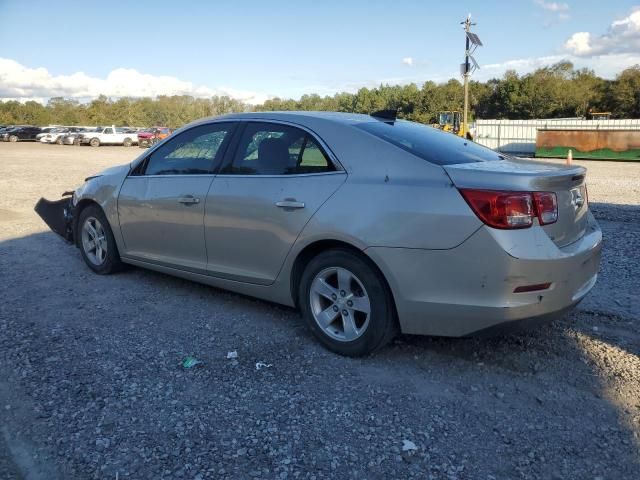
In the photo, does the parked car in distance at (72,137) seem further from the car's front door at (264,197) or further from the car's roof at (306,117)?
the car's front door at (264,197)

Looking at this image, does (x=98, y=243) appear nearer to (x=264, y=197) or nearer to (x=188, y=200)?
(x=188, y=200)

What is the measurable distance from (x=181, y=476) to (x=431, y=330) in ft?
5.62

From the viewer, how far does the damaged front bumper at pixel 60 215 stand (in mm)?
6606

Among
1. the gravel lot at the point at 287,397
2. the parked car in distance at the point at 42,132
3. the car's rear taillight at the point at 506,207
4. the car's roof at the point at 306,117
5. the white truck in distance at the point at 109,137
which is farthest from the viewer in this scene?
the parked car in distance at the point at 42,132

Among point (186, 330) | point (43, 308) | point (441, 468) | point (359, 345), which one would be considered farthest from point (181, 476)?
point (43, 308)

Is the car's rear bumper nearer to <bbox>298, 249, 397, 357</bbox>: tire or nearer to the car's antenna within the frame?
<bbox>298, 249, 397, 357</bbox>: tire

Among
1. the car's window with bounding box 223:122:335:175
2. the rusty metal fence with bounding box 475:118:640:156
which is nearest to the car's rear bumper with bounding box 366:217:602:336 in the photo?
the car's window with bounding box 223:122:335:175

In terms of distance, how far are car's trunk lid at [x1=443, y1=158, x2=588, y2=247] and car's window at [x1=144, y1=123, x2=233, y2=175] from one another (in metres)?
2.10

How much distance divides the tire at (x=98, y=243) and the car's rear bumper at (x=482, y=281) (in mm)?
3222

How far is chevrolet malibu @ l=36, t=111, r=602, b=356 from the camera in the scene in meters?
3.23

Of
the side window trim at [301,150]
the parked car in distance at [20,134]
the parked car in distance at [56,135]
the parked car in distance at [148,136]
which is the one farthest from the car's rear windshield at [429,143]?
the parked car in distance at [20,134]

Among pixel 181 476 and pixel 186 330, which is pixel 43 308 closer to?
pixel 186 330

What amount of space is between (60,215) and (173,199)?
9.54 ft

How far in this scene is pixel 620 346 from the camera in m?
3.99
